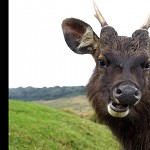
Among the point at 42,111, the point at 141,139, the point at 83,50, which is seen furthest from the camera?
the point at 42,111

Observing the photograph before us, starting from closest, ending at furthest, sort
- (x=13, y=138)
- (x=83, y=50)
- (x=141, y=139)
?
(x=141, y=139)
(x=83, y=50)
(x=13, y=138)

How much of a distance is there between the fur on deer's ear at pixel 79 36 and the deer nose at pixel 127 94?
73.5 inches

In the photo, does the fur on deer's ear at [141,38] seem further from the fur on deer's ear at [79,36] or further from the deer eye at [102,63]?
the fur on deer's ear at [79,36]

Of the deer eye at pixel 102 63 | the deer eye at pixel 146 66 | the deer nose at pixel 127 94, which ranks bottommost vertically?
the deer nose at pixel 127 94

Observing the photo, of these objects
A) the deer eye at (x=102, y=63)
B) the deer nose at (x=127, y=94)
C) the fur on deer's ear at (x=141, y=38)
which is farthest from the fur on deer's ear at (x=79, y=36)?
the deer nose at (x=127, y=94)

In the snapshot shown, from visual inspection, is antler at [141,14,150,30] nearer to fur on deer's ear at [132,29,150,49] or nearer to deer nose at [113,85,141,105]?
fur on deer's ear at [132,29,150,49]

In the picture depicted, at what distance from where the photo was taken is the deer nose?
8000mm

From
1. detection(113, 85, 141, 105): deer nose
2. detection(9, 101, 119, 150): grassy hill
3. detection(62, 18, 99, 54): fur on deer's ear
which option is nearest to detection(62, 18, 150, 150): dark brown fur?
detection(62, 18, 99, 54): fur on deer's ear

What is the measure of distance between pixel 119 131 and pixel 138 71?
1375 mm

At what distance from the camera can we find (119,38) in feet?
30.3

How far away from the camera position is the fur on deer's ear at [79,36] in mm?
9891

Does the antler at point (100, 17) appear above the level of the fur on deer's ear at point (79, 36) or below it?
above
